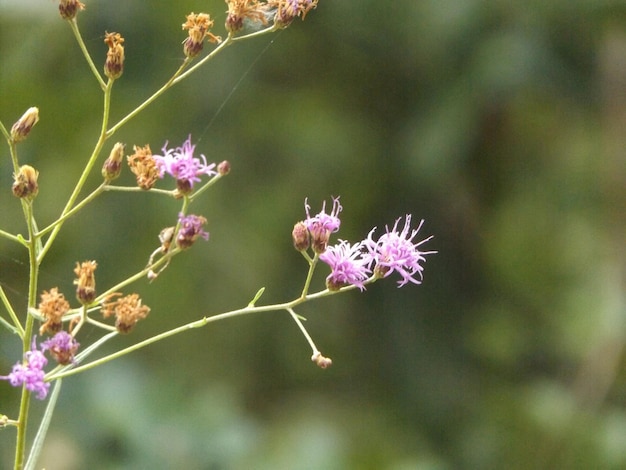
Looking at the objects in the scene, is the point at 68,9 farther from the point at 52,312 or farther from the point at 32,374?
the point at 32,374

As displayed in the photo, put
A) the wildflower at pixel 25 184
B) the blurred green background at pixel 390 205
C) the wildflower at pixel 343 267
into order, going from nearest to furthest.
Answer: the wildflower at pixel 25 184
the wildflower at pixel 343 267
the blurred green background at pixel 390 205

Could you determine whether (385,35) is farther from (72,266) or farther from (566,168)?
(72,266)

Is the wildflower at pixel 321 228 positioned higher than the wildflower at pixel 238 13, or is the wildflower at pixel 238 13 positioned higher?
A: the wildflower at pixel 238 13

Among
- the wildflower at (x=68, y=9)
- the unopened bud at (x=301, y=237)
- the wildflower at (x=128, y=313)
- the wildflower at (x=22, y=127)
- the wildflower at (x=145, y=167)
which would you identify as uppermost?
the wildflower at (x=68, y=9)

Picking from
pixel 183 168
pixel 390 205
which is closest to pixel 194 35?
pixel 183 168

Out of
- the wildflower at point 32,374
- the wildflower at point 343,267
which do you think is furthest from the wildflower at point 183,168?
the wildflower at point 32,374

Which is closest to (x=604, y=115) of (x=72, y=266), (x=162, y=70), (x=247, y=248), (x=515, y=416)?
(x=515, y=416)

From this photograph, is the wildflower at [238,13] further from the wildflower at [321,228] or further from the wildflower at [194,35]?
the wildflower at [321,228]
